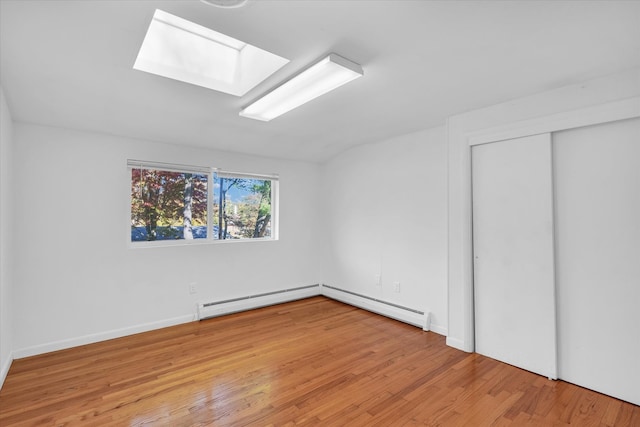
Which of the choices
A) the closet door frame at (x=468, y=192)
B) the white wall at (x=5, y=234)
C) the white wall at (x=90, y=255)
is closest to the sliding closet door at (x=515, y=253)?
the closet door frame at (x=468, y=192)

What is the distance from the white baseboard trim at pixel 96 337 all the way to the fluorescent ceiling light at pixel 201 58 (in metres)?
2.72

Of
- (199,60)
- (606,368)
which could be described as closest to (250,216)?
(199,60)

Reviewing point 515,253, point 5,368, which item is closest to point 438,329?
point 515,253

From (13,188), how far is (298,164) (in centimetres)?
326

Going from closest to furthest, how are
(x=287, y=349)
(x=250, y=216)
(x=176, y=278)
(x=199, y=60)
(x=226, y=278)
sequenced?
(x=199, y=60) → (x=287, y=349) → (x=176, y=278) → (x=226, y=278) → (x=250, y=216)

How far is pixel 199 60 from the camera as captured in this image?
243cm

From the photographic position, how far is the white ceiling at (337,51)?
161 centimetres

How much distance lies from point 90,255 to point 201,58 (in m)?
2.34

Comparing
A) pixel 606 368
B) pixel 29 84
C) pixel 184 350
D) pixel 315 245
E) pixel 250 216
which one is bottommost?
pixel 184 350

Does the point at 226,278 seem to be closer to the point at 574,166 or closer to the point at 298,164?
the point at 298,164

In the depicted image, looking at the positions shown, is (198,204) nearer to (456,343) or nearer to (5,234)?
(5,234)

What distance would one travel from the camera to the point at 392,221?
397cm

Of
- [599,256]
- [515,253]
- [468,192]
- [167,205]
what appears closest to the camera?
[599,256]

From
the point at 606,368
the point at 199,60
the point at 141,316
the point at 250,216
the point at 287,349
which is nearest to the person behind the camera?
the point at 606,368
